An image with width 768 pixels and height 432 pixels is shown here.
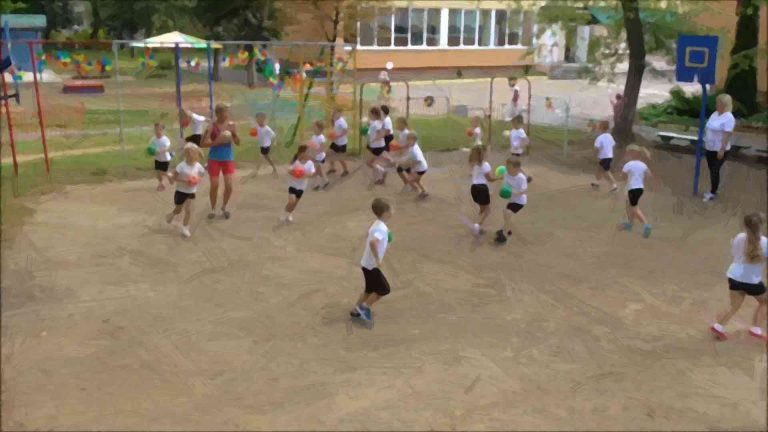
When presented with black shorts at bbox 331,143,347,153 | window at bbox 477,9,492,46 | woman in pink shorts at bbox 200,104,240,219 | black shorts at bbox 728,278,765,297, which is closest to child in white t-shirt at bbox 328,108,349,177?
black shorts at bbox 331,143,347,153

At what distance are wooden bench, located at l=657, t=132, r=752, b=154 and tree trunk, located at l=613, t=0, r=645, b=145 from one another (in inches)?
31.9

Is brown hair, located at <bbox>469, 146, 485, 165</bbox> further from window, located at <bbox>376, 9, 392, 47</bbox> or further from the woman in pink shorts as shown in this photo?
window, located at <bbox>376, 9, 392, 47</bbox>

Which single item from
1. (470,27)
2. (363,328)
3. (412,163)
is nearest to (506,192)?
(412,163)

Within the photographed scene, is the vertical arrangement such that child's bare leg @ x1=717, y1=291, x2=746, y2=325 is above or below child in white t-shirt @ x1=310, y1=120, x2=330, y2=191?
below

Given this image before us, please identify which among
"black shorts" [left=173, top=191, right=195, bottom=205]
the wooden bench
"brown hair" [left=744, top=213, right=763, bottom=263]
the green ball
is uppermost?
"brown hair" [left=744, top=213, right=763, bottom=263]

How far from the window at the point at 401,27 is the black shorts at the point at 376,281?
103ft

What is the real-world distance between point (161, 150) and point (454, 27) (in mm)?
29133

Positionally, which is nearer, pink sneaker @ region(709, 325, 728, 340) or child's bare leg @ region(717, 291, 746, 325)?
child's bare leg @ region(717, 291, 746, 325)

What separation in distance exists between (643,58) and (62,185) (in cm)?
1387

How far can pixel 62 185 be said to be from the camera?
13242mm

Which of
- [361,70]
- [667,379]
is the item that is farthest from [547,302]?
[361,70]

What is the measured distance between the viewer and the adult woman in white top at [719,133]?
12.0 metres

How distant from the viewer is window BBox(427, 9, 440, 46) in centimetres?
3812

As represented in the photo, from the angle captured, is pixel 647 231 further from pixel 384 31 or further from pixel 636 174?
pixel 384 31
